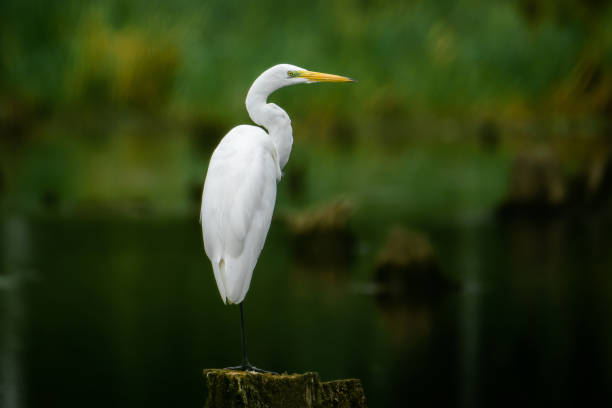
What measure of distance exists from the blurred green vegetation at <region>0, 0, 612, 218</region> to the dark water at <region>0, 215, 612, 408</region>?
31.6 ft

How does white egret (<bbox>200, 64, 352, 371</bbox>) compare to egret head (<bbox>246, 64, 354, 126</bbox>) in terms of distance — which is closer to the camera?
white egret (<bbox>200, 64, 352, 371</bbox>)

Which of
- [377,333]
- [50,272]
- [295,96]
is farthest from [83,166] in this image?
[377,333]

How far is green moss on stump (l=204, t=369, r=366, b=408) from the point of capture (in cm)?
439

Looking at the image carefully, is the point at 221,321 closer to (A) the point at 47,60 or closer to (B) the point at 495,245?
(B) the point at 495,245

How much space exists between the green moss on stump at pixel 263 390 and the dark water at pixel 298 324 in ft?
17.2

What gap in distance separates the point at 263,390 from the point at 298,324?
→ 23.6 feet

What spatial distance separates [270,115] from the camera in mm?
4941

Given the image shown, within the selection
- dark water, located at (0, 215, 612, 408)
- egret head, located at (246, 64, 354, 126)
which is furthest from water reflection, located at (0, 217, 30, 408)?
egret head, located at (246, 64, 354, 126)

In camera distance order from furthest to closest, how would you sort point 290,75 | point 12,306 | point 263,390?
point 12,306
point 290,75
point 263,390

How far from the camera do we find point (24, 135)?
2738cm

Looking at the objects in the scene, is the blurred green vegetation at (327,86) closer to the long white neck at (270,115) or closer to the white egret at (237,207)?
the long white neck at (270,115)

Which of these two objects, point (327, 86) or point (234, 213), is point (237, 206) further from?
point (327, 86)

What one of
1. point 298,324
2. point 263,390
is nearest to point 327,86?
Answer: point 298,324

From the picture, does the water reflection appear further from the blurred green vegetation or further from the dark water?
the blurred green vegetation
